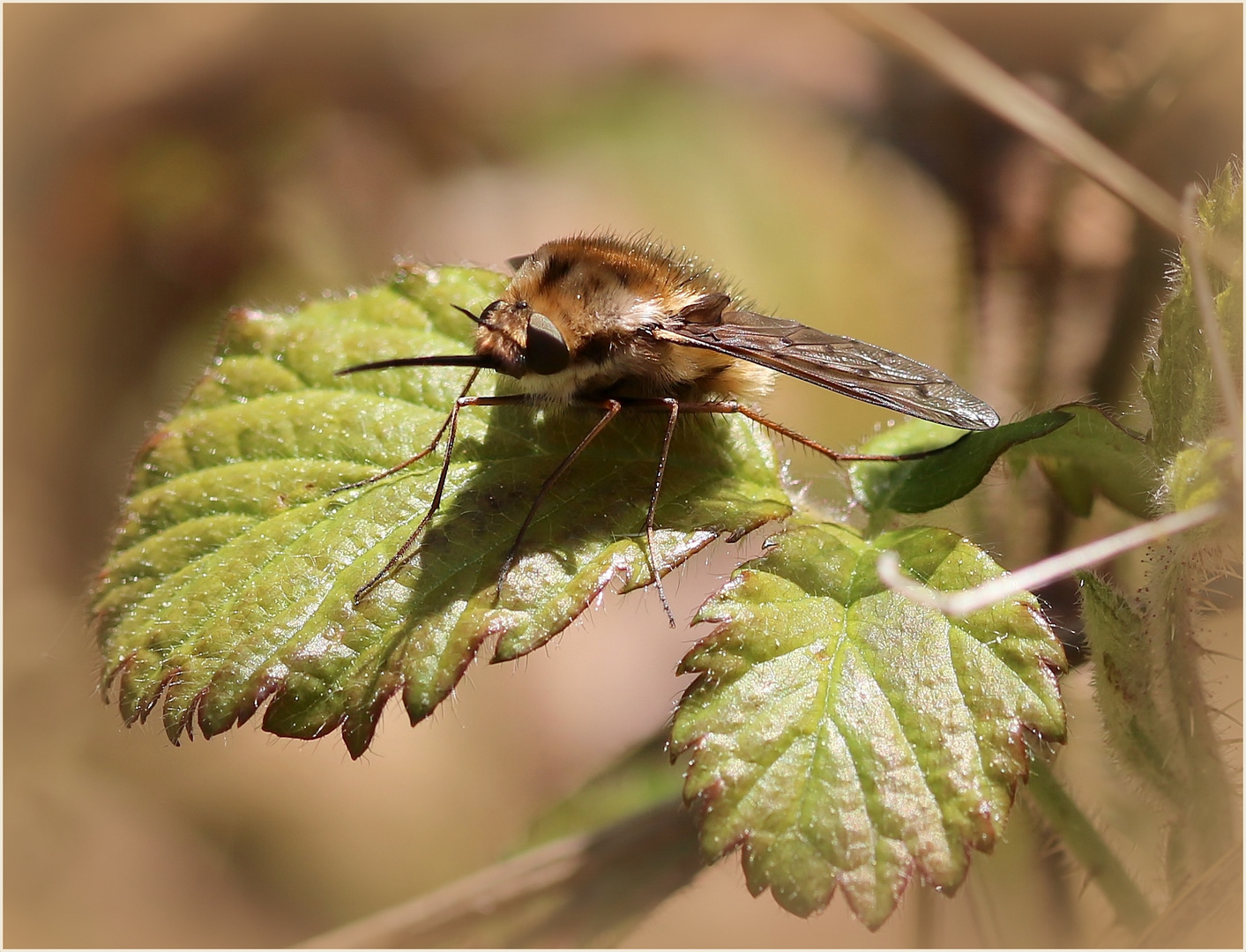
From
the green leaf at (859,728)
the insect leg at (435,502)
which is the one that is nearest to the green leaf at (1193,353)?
the green leaf at (859,728)

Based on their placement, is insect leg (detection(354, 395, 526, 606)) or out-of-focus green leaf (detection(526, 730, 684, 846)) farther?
out-of-focus green leaf (detection(526, 730, 684, 846))

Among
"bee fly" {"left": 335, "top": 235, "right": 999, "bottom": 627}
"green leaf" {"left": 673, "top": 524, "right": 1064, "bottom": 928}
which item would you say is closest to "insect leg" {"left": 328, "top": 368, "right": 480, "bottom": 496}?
"bee fly" {"left": 335, "top": 235, "right": 999, "bottom": 627}

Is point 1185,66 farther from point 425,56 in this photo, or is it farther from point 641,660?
point 425,56

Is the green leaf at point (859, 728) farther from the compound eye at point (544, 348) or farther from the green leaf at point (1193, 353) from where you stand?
the compound eye at point (544, 348)

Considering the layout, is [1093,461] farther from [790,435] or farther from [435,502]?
[435,502]

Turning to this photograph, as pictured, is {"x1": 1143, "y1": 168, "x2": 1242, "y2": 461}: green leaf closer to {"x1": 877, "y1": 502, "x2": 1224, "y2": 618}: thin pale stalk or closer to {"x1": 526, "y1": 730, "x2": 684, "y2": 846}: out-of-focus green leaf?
Answer: {"x1": 877, "y1": 502, "x2": 1224, "y2": 618}: thin pale stalk

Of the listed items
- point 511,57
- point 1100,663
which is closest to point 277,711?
point 1100,663
